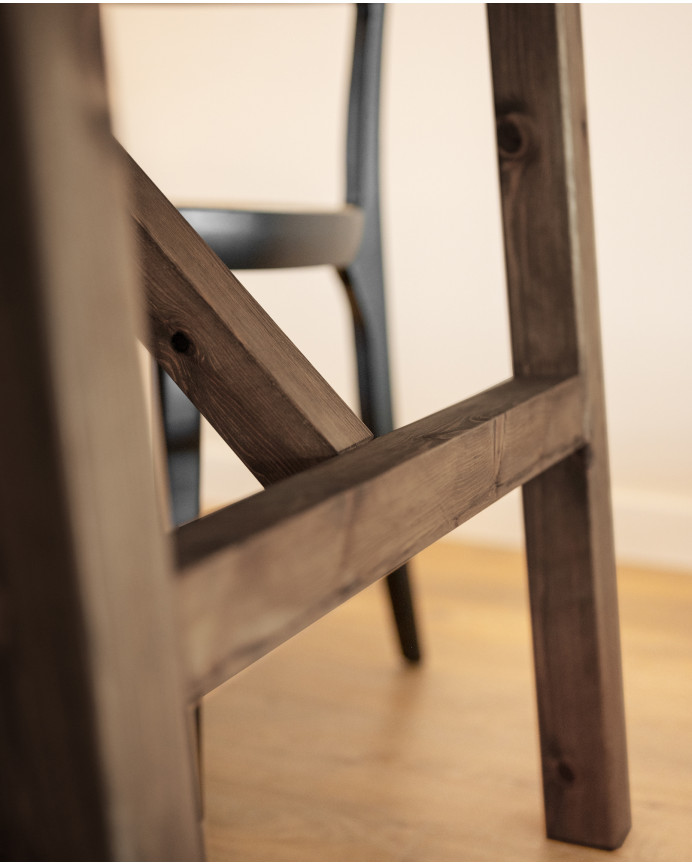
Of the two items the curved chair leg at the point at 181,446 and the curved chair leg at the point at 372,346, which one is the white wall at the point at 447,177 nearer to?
the curved chair leg at the point at 372,346

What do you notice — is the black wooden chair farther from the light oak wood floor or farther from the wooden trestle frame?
the wooden trestle frame

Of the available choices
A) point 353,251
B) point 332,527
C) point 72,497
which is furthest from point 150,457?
point 353,251

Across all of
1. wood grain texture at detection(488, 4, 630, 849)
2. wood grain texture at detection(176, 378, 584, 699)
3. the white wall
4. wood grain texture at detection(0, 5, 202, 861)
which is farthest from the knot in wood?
the white wall

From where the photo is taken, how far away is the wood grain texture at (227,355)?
1.70 ft

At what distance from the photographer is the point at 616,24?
1.30 m

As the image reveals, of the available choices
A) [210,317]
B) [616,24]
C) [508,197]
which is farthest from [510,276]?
[616,24]

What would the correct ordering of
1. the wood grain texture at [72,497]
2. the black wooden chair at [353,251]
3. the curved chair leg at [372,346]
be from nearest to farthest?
the wood grain texture at [72,497], the black wooden chair at [353,251], the curved chair leg at [372,346]

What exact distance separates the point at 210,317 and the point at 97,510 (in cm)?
25

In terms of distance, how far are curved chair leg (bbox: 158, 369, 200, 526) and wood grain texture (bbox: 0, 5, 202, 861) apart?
1.70ft

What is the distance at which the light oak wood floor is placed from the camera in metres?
0.76

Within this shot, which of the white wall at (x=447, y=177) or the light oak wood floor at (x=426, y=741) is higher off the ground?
the white wall at (x=447, y=177)

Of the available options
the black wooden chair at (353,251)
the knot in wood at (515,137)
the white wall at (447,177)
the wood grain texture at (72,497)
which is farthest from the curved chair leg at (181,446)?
the white wall at (447,177)

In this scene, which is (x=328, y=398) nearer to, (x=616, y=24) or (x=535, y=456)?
(x=535, y=456)

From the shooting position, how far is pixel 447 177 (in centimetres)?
148
